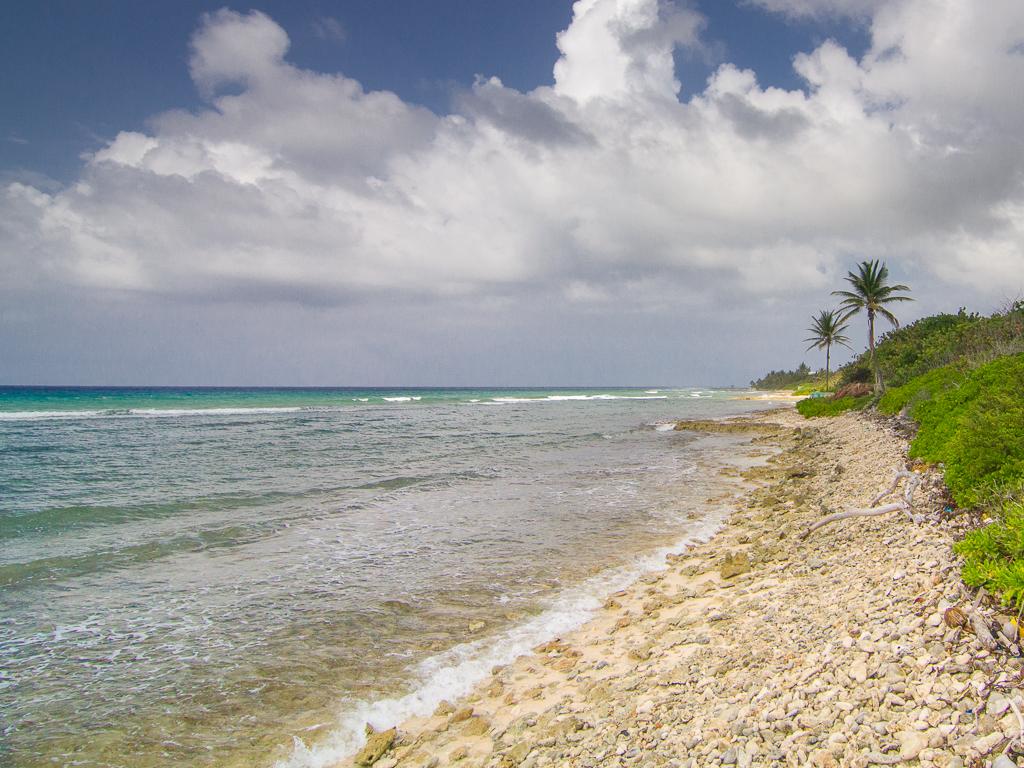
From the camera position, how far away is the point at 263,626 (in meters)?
8.40

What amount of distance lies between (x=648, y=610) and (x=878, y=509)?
476cm

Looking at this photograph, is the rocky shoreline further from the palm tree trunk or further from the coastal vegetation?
the palm tree trunk

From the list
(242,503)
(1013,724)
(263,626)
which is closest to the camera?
(1013,724)

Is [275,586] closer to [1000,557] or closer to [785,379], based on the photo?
[1000,557]

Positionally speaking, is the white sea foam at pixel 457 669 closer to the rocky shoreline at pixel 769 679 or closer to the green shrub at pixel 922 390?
the rocky shoreline at pixel 769 679

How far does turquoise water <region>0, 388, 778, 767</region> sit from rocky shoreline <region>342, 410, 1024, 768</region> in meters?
1.02

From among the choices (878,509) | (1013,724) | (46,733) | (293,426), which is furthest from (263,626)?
(293,426)

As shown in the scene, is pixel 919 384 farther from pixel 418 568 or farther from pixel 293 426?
pixel 293 426

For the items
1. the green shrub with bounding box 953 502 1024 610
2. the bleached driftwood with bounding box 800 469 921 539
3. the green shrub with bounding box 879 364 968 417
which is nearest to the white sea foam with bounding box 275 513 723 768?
the bleached driftwood with bounding box 800 469 921 539

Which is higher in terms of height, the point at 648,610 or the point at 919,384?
the point at 919,384

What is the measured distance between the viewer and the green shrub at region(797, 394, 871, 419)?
41.0 metres

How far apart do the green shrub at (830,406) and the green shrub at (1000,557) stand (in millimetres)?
39026

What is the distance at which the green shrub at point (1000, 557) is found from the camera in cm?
455

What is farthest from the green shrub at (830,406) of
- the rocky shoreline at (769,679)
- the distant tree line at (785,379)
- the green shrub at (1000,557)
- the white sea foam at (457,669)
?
the distant tree line at (785,379)
